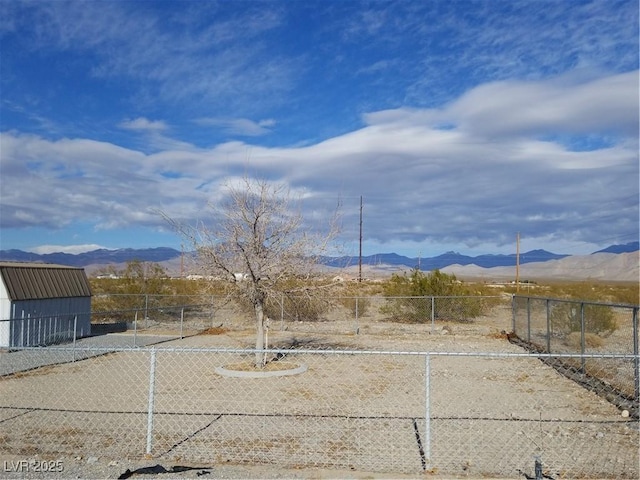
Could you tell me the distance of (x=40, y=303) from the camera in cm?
1928

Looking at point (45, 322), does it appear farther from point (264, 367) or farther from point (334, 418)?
point (334, 418)

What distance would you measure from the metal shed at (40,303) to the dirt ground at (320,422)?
3067 millimetres

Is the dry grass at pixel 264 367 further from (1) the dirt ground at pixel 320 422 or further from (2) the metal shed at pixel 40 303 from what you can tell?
(2) the metal shed at pixel 40 303

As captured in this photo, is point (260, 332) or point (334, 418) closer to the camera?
point (334, 418)

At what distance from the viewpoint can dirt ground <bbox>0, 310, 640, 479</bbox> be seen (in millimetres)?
6848

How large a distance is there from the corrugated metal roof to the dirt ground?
4.11 meters

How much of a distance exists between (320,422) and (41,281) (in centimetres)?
1410

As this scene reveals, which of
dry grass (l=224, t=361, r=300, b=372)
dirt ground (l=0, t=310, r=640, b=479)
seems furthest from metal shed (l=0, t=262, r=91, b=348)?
dry grass (l=224, t=361, r=300, b=372)

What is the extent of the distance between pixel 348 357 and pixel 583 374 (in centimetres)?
675

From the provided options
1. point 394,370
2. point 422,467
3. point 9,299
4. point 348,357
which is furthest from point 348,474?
point 9,299

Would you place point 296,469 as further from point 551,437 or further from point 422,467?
point 551,437

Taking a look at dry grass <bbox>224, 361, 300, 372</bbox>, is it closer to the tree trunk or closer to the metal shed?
the tree trunk

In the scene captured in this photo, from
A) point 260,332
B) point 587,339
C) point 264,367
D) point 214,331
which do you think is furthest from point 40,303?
point 587,339

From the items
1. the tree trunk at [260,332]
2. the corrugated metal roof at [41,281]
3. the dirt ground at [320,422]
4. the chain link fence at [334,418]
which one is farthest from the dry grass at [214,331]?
the tree trunk at [260,332]
